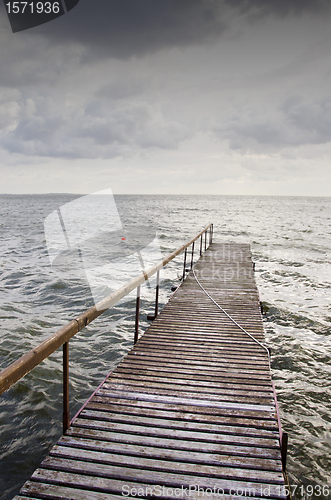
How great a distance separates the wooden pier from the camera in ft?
6.87

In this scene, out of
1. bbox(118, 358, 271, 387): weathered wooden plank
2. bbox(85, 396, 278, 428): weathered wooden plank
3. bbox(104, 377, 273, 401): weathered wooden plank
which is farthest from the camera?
bbox(118, 358, 271, 387): weathered wooden plank

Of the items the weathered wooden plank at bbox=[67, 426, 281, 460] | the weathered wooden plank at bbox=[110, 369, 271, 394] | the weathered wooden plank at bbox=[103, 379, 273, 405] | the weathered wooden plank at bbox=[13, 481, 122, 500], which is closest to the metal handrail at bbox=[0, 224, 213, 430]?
the weathered wooden plank at bbox=[67, 426, 281, 460]

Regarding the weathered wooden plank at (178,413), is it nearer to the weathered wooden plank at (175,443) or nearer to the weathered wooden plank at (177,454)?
the weathered wooden plank at (175,443)

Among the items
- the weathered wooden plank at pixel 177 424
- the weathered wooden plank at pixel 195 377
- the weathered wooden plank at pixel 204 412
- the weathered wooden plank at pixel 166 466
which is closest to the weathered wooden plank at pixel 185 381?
the weathered wooden plank at pixel 195 377

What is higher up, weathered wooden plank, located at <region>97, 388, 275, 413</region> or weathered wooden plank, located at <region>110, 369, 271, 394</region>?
weathered wooden plank, located at <region>97, 388, 275, 413</region>

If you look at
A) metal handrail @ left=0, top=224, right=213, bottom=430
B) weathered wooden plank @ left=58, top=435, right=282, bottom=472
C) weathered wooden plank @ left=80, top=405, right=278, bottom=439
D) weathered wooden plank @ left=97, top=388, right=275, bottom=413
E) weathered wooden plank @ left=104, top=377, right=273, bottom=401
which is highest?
metal handrail @ left=0, top=224, right=213, bottom=430

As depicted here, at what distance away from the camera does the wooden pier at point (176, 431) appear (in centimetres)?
209

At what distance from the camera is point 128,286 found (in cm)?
393

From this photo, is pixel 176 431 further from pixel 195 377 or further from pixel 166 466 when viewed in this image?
pixel 195 377

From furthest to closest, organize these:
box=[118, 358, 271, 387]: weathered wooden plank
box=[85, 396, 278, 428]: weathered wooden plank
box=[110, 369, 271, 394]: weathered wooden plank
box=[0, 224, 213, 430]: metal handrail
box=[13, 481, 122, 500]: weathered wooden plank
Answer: box=[118, 358, 271, 387]: weathered wooden plank → box=[110, 369, 271, 394]: weathered wooden plank → box=[85, 396, 278, 428]: weathered wooden plank → box=[13, 481, 122, 500]: weathered wooden plank → box=[0, 224, 213, 430]: metal handrail

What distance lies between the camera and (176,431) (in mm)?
2625

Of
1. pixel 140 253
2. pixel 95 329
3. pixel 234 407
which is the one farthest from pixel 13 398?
pixel 140 253

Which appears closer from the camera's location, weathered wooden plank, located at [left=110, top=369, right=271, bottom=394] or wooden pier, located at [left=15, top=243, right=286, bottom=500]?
wooden pier, located at [left=15, top=243, right=286, bottom=500]

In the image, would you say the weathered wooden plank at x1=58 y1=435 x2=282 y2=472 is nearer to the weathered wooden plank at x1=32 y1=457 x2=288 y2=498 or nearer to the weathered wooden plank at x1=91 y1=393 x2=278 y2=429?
the weathered wooden plank at x1=32 y1=457 x2=288 y2=498
